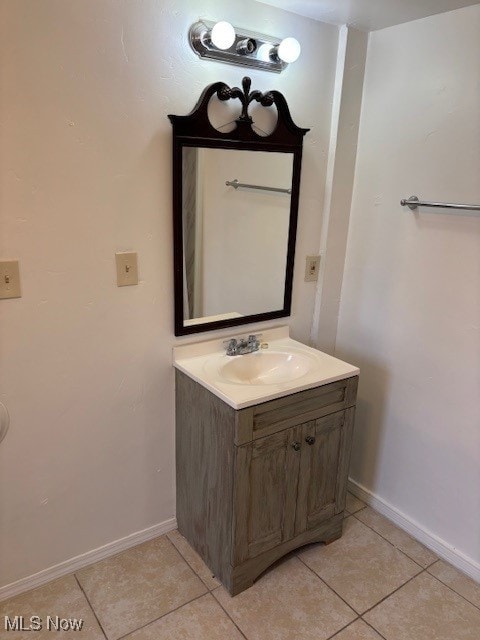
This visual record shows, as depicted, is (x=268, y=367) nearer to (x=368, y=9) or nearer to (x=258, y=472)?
(x=258, y=472)

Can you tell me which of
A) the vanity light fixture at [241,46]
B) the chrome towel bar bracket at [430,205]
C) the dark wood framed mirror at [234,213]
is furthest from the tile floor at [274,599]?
the vanity light fixture at [241,46]

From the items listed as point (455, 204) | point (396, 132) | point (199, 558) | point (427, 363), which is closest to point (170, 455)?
point (199, 558)

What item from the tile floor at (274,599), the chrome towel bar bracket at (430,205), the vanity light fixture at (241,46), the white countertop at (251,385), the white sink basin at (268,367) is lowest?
the tile floor at (274,599)

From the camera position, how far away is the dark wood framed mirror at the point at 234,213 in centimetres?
174

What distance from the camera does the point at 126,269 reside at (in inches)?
67.4

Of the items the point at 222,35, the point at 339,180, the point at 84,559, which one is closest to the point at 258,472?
the point at 84,559

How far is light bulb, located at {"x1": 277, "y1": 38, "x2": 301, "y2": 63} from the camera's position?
173cm

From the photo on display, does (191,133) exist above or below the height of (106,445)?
above

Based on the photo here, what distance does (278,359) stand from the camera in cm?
206

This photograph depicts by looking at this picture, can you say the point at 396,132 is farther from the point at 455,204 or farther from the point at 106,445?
the point at 106,445

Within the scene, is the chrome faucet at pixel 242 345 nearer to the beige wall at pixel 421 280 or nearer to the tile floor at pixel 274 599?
the beige wall at pixel 421 280

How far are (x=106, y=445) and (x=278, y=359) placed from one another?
2.54 feet

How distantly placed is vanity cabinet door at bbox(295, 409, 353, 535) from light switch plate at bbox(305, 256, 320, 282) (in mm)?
641

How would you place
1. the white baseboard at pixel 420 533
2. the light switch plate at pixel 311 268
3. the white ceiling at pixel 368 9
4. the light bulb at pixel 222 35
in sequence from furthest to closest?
1. the light switch plate at pixel 311 268
2. the white baseboard at pixel 420 533
3. the white ceiling at pixel 368 9
4. the light bulb at pixel 222 35
